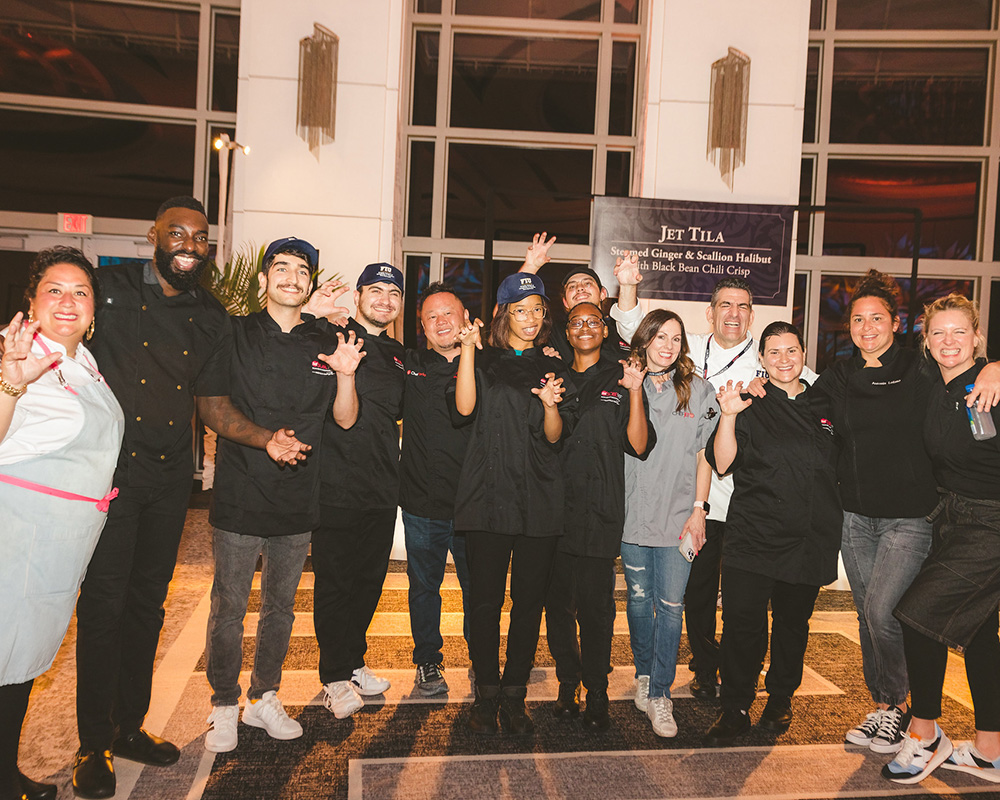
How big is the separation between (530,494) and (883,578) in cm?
137

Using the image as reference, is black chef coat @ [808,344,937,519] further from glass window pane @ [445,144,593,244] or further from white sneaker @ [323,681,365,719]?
glass window pane @ [445,144,593,244]

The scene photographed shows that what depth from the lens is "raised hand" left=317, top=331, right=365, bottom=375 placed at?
260 centimetres

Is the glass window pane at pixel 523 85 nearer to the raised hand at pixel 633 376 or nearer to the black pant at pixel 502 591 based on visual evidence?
the raised hand at pixel 633 376

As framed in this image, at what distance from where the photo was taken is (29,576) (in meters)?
1.89

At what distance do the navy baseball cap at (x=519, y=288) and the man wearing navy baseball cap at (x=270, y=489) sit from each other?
0.59 meters

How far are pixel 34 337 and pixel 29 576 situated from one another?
2.09 ft

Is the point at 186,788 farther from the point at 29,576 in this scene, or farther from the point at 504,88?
the point at 504,88

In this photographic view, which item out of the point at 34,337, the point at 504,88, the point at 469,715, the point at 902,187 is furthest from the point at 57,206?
the point at 902,187

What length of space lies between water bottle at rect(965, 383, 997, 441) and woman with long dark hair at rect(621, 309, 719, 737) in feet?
3.00

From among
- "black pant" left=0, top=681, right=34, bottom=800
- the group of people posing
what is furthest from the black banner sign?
"black pant" left=0, top=681, right=34, bottom=800

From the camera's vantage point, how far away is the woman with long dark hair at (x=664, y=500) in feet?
9.21

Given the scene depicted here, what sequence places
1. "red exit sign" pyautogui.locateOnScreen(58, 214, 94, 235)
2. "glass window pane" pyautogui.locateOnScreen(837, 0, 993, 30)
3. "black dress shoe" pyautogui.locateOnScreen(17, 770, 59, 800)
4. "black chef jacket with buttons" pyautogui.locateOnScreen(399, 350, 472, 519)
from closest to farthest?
1. "black dress shoe" pyautogui.locateOnScreen(17, 770, 59, 800)
2. "black chef jacket with buttons" pyautogui.locateOnScreen(399, 350, 472, 519)
3. "red exit sign" pyautogui.locateOnScreen(58, 214, 94, 235)
4. "glass window pane" pyautogui.locateOnScreen(837, 0, 993, 30)

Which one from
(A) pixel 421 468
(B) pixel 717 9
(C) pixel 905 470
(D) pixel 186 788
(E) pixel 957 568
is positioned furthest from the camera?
(B) pixel 717 9

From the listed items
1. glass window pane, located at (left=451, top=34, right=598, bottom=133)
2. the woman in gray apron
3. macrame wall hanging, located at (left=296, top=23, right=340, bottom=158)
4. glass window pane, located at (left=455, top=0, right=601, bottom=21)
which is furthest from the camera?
glass window pane, located at (left=451, top=34, right=598, bottom=133)
